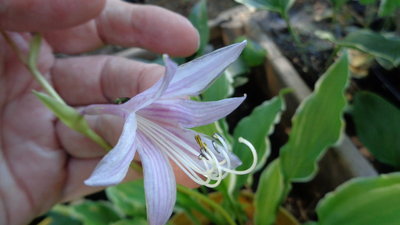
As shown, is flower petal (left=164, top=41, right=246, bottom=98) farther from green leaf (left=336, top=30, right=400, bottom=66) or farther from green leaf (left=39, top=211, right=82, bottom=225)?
green leaf (left=39, top=211, right=82, bottom=225)

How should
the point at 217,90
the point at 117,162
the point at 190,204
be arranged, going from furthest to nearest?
the point at 190,204
the point at 217,90
the point at 117,162

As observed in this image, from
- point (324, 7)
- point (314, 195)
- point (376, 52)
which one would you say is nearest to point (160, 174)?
point (376, 52)

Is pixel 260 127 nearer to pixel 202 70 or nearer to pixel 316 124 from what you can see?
pixel 316 124

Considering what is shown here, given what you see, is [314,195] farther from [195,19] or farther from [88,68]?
[88,68]

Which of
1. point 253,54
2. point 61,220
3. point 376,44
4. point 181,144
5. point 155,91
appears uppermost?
point 155,91

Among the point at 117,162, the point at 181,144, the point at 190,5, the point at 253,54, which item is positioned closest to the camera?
the point at 117,162

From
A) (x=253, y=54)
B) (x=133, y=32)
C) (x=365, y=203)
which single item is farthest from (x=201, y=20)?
(x=365, y=203)

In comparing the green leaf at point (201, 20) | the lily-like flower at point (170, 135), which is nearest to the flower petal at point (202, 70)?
the lily-like flower at point (170, 135)
